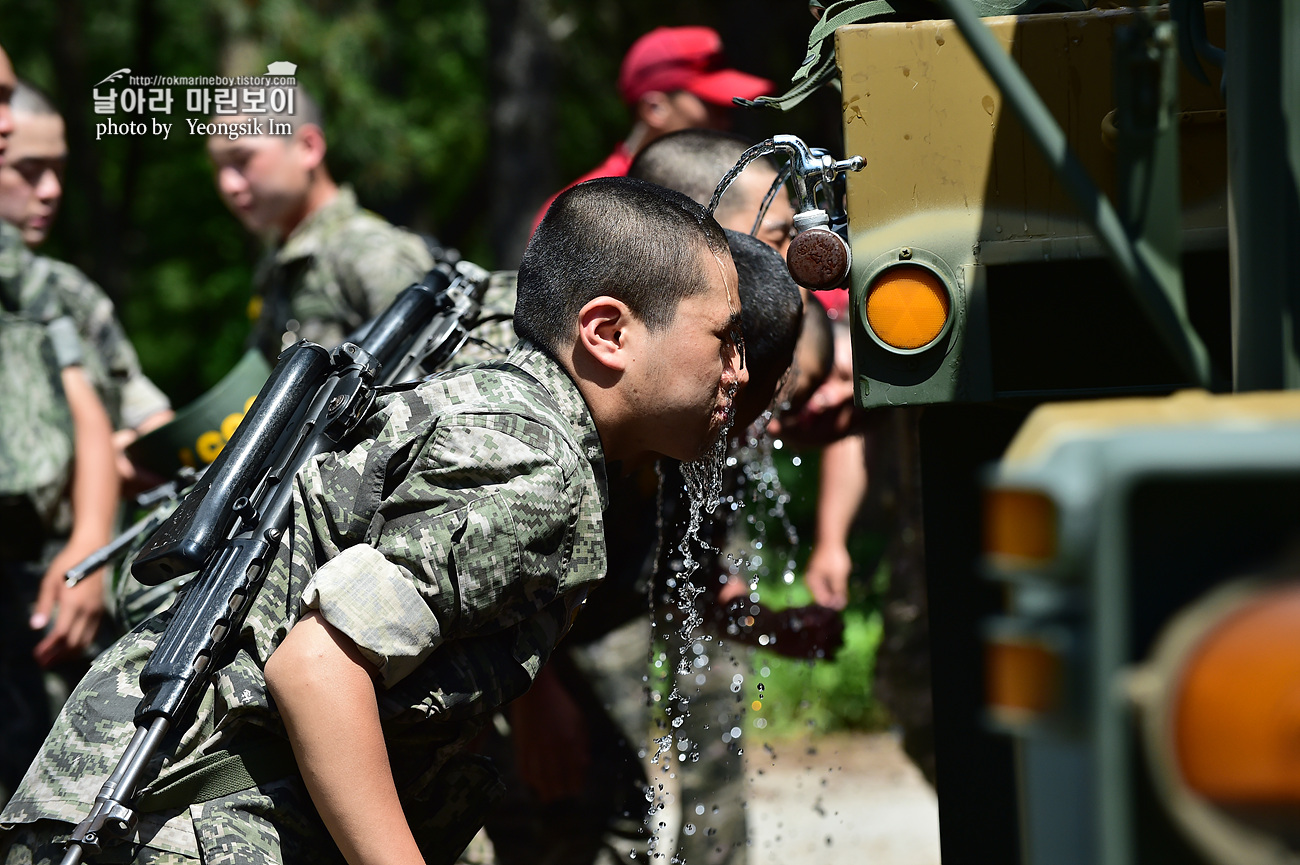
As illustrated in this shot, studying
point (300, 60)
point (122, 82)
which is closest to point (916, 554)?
point (122, 82)

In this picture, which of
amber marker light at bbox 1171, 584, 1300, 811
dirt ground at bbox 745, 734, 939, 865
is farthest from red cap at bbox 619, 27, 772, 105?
amber marker light at bbox 1171, 584, 1300, 811

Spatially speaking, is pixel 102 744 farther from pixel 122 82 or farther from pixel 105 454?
pixel 122 82

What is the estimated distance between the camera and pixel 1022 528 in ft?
3.35

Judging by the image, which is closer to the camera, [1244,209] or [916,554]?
[1244,209]

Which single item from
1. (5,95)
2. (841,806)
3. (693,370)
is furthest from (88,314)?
(841,806)

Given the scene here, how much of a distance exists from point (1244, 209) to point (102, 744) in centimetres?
169

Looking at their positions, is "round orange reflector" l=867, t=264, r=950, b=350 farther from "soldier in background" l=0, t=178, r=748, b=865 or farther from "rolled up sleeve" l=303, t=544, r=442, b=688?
"rolled up sleeve" l=303, t=544, r=442, b=688

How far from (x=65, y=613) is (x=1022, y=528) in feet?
10.6

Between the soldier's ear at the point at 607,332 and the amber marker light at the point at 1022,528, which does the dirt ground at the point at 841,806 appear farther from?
the amber marker light at the point at 1022,528

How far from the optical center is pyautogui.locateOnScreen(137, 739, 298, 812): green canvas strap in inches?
71.1

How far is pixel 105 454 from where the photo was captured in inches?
149

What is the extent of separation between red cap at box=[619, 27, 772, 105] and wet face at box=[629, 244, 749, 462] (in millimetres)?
2697

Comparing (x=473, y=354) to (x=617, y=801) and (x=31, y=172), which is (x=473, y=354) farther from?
(x=31, y=172)

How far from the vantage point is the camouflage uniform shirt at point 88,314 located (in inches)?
146
